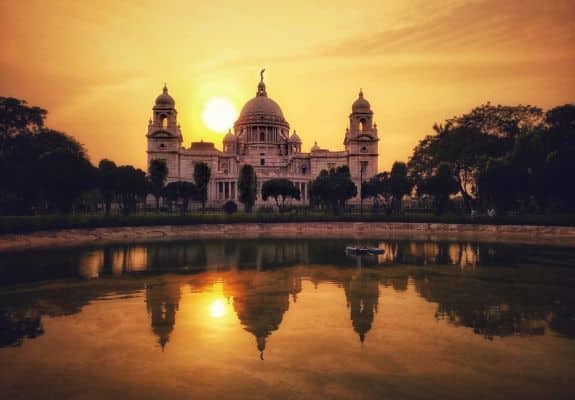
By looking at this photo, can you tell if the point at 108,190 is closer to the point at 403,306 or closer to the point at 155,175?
the point at 155,175

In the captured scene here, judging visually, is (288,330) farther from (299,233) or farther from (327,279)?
(299,233)

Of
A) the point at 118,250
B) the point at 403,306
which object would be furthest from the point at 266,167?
the point at 403,306

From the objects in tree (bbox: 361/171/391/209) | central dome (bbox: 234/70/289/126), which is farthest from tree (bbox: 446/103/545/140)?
central dome (bbox: 234/70/289/126)

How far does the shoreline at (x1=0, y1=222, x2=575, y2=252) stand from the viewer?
37594mm

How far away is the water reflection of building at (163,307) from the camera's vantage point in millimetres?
13630

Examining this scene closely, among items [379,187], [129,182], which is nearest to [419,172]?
[379,187]

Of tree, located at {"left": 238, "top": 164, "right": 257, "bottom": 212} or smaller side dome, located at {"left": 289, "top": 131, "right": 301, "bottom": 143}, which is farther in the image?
smaller side dome, located at {"left": 289, "top": 131, "right": 301, "bottom": 143}

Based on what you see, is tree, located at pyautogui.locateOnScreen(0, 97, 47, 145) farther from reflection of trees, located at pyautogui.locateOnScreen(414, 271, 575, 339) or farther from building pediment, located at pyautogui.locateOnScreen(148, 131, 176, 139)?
reflection of trees, located at pyautogui.locateOnScreen(414, 271, 575, 339)

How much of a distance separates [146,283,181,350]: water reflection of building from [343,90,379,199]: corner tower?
75583 mm

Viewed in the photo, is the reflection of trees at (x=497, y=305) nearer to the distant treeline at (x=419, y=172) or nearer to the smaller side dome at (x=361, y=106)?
the distant treeline at (x=419, y=172)

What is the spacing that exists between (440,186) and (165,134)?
166ft

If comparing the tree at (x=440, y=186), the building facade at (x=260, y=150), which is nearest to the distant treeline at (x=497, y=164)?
the tree at (x=440, y=186)

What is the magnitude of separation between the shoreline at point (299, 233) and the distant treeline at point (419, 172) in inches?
349

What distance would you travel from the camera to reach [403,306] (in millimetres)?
16422
